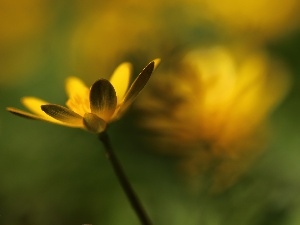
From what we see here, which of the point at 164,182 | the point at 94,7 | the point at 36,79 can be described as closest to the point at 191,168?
the point at 164,182

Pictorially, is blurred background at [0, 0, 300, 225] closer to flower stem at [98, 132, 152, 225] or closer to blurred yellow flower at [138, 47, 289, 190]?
blurred yellow flower at [138, 47, 289, 190]

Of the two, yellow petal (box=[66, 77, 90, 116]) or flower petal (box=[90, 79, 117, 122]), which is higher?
yellow petal (box=[66, 77, 90, 116])

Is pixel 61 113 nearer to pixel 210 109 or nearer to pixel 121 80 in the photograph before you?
pixel 121 80

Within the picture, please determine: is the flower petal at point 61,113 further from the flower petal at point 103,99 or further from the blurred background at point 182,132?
the blurred background at point 182,132

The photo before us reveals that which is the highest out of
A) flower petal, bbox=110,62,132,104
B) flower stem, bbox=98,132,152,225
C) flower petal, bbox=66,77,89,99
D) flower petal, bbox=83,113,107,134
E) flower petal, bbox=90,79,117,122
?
flower petal, bbox=66,77,89,99

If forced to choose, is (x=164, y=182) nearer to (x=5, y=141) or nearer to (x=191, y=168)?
(x=191, y=168)

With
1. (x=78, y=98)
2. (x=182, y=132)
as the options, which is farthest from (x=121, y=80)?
(x=182, y=132)

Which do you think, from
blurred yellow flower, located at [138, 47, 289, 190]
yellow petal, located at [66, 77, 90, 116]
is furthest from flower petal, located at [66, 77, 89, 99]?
blurred yellow flower, located at [138, 47, 289, 190]

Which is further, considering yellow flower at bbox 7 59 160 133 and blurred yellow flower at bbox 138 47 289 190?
blurred yellow flower at bbox 138 47 289 190
